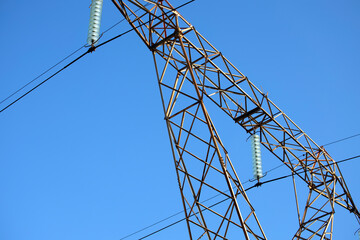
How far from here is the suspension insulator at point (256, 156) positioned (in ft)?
54.8

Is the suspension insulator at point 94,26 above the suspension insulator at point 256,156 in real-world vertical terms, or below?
above

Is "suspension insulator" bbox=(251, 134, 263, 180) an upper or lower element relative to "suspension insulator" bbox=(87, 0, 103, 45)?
lower

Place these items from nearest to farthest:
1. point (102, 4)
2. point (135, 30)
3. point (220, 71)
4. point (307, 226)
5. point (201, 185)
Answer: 1. point (102, 4)
2. point (201, 185)
3. point (135, 30)
4. point (220, 71)
5. point (307, 226)

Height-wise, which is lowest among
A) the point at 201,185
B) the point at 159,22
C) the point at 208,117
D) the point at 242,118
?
the point at 201,185

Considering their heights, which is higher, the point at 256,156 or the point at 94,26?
the point at 94,26

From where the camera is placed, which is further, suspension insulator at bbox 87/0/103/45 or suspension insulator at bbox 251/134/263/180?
suspension insulator at bbox 251/134/263/180

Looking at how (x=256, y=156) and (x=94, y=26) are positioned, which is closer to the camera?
(x=94, y=26)

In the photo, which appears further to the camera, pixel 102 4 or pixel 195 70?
pixel 195 70

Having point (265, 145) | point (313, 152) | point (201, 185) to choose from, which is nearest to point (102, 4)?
point (201, 185)

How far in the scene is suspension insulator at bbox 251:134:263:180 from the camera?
16.7 meters

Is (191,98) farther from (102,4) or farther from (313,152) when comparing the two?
(313,152)

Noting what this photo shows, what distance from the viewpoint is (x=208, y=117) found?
1454cm

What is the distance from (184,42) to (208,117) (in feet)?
8.92

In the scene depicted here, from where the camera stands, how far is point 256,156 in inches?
670
